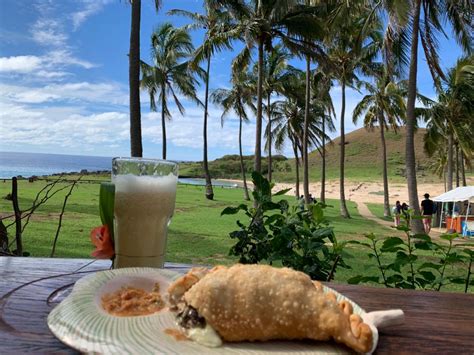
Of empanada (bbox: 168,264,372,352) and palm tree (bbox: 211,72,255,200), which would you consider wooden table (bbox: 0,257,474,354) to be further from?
palm tree (bbox: 211,72,255,200)

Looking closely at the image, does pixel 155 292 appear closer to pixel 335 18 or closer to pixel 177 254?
pixel 177 254

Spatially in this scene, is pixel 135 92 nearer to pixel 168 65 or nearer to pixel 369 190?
pixel 168 65

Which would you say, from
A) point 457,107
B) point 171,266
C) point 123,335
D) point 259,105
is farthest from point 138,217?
point 457,107

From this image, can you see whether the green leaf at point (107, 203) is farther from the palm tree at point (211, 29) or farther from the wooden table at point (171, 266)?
the palm tree at point (211, 29)

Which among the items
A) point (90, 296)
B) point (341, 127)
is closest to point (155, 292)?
point (90, 296)

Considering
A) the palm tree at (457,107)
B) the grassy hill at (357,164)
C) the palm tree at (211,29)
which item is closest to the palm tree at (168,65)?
the palm tree at (211,29)
